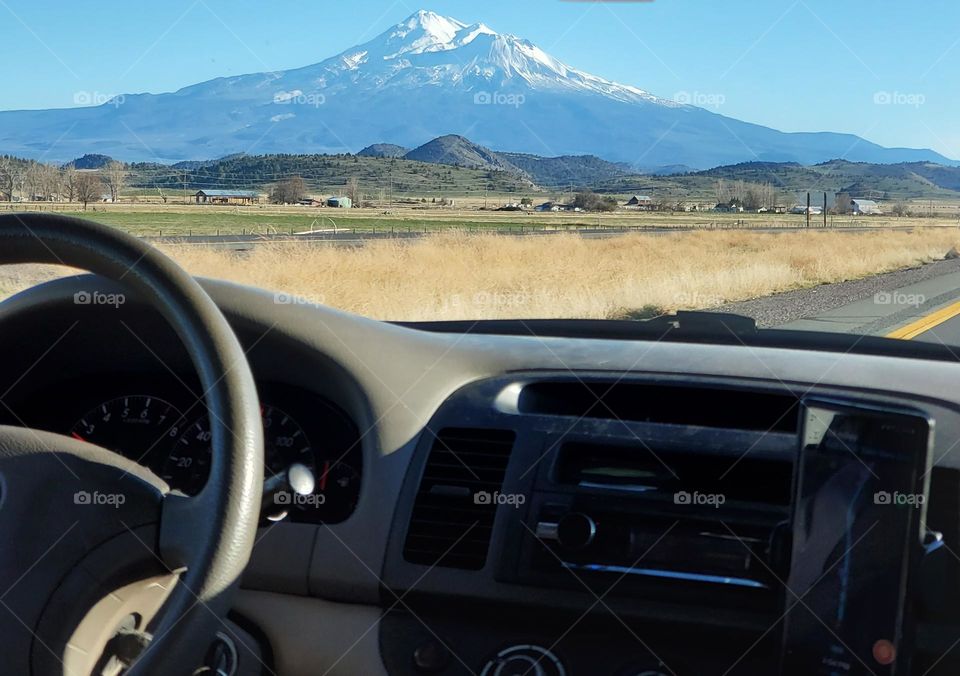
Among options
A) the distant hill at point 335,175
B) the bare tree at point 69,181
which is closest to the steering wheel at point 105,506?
the bare tree at point 69,181

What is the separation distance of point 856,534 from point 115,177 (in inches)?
224

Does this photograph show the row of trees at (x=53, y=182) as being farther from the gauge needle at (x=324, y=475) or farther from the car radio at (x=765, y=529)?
the car radio at (x=765, y=529)

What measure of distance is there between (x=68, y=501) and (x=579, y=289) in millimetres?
16064

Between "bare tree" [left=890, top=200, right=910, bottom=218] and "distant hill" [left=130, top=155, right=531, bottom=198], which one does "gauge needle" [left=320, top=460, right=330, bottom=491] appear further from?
"bare tree" [left=890, top=200, right=910, bottom=218]

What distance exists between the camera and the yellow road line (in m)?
13.3

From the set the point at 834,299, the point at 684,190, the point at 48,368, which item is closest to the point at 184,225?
the point at 48,368

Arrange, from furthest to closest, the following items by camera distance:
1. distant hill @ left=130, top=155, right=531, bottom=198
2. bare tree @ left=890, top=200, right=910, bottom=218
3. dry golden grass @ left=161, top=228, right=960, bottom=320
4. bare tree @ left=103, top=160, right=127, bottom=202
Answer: bare tree @ left=890, top=200, right=910, bottom=218 → dry golden grass @ left=161, top=228, right=960, bottom=320 → distant hill @ left=130, top=155, right=531, bottom=198 → bare tree @ left=103, top=160, right=127, bottom=202

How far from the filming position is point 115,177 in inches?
260

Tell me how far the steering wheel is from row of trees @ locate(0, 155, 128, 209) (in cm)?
318

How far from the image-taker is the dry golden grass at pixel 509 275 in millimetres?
11406

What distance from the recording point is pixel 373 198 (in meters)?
14.6

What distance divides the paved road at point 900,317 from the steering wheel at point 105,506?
10.0 metres

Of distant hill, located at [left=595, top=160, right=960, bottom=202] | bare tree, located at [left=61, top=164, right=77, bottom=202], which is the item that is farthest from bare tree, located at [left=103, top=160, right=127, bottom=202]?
distant hill, located at [left=595, top=160, right=960, bottom=202]

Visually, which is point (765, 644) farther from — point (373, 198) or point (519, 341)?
point (373, 198)
